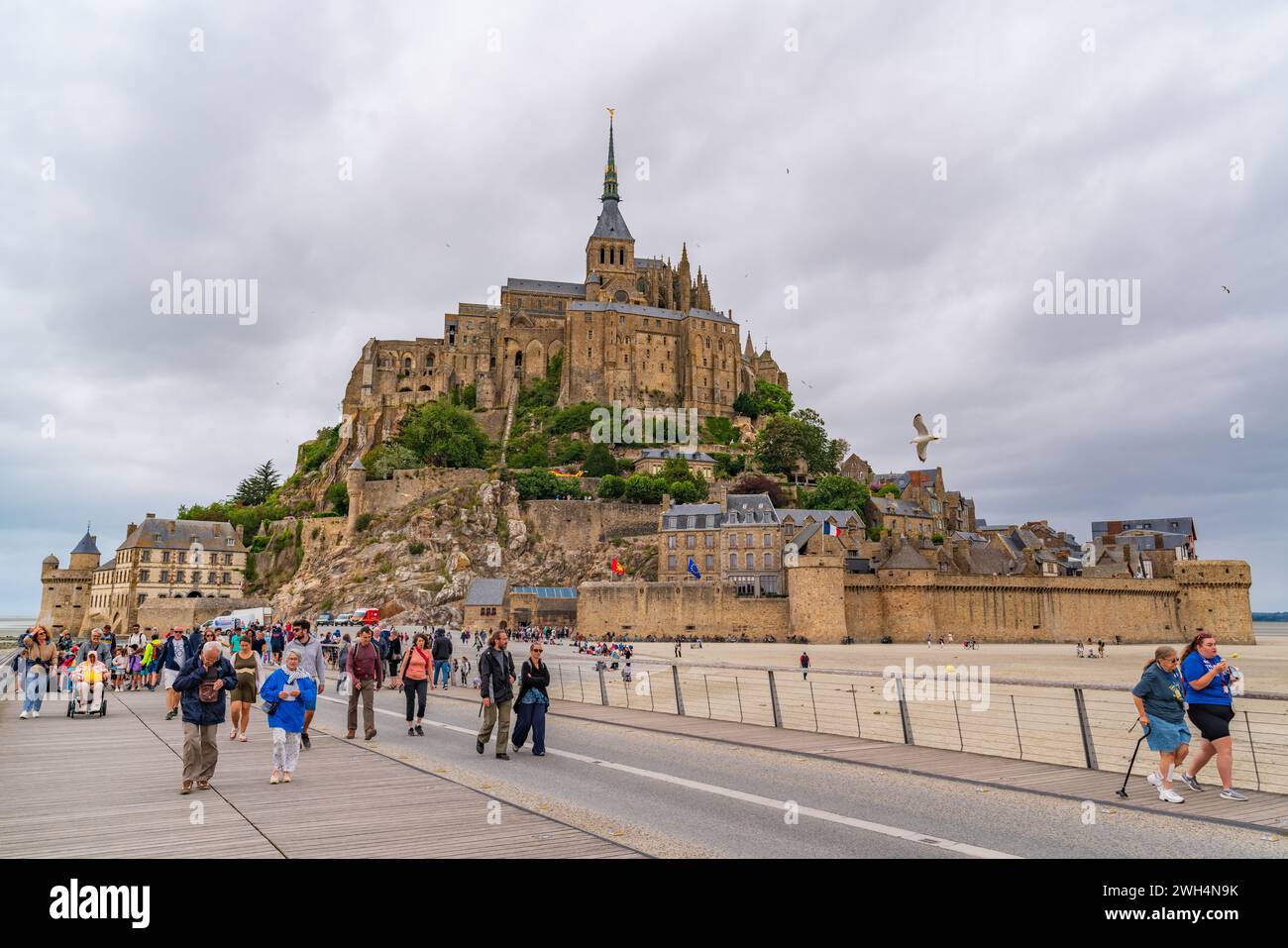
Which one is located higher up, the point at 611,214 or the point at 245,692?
the point at 611,214

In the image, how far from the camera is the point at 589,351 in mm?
90938

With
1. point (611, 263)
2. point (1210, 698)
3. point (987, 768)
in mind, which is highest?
point (611, 263)

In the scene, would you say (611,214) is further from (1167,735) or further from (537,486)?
(1167,735)

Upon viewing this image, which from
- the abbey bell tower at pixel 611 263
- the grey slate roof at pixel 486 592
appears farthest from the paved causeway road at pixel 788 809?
the abbey bell tower at pixel 611 263

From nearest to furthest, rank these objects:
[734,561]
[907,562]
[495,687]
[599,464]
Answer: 1. [495,687]
2. [907,562]
3. [734,561]
4. [599,464]

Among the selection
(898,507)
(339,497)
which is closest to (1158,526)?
(898,507)

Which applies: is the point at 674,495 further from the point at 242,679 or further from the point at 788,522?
the point at 242,679

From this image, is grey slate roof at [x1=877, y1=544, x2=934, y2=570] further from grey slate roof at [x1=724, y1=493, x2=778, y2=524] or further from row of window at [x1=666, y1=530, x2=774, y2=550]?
grey slate roof at [x1=724, y1=493, x2=778, y2=524]

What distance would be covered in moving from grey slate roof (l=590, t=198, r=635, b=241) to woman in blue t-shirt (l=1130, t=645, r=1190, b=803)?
100 metres

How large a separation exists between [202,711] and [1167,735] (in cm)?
914

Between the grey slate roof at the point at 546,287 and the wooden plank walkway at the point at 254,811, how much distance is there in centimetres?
9536

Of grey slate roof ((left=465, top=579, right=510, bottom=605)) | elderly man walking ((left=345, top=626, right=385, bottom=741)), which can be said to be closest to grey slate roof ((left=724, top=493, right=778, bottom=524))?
grey slate roof ((left=465, top=579, right=510, bottom=605))
